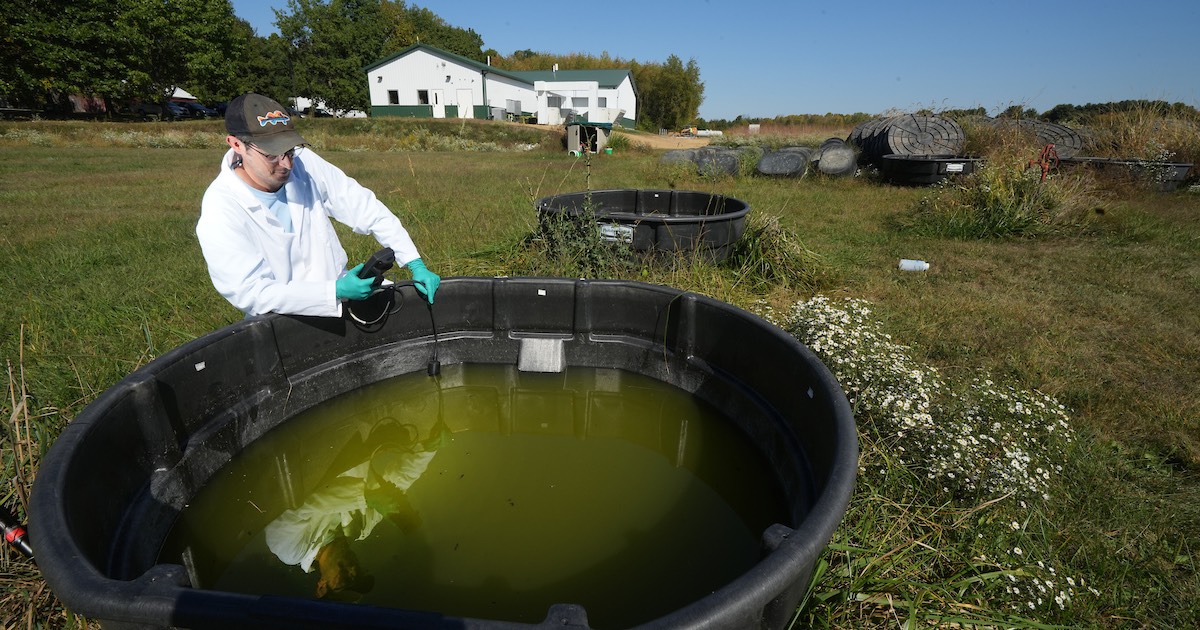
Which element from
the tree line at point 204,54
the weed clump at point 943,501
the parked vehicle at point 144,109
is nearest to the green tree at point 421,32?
the tree line at point 204,54

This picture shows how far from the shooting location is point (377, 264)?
2.66m

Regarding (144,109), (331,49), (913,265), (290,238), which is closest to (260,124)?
(290,238)

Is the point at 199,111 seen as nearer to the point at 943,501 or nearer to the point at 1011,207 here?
the point at 1011,207

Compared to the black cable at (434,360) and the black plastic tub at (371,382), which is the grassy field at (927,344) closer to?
the black plastic tub at (371,382)

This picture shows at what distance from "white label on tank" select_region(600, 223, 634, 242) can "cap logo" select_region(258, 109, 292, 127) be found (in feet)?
7.99

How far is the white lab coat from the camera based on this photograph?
89.5 inches

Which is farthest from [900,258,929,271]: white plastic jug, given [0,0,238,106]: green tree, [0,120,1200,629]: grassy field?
[0,0,238,106]: green tree

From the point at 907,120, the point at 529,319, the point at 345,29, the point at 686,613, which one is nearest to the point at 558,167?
the point at 907,120

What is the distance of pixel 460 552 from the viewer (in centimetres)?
204

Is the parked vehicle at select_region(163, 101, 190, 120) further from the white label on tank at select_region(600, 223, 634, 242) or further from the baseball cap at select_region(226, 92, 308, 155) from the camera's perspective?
the baseball cap at select_region(226, 92, 308, 155)

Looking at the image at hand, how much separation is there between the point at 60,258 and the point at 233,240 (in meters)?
4.51

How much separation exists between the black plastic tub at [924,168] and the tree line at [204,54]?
37.1 m

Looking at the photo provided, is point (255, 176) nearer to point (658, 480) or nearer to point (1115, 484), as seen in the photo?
point (658, 480)

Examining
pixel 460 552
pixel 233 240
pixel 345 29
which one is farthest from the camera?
pixel 345 29
